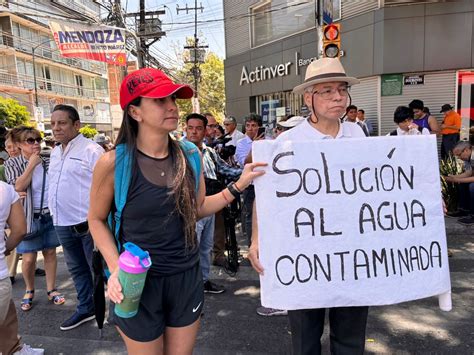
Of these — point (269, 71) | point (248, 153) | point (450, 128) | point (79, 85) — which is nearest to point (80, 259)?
point (248, 153)

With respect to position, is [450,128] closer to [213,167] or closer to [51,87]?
[213,167]

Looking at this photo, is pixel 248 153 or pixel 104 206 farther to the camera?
pixel 248 153

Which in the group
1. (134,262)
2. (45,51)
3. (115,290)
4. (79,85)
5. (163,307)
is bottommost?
(163,307)

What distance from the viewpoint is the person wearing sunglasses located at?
377cm

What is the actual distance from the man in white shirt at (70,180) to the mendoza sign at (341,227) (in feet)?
Result: 6.83

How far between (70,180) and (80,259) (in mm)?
773

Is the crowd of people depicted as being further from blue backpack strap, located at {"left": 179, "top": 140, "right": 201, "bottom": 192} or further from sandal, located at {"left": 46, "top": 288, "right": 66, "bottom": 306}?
sandal, located at {"left": 46, "top": 288, "right": 66, "bottom": 306}

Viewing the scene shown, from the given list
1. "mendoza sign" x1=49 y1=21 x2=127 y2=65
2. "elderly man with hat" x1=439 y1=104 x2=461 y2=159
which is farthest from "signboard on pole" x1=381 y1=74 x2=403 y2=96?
"mendoza sign" x1=49 y1=21 x2=127 y2=65

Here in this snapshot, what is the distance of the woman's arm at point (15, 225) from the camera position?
8.11 feet

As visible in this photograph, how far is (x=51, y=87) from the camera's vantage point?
4272cm

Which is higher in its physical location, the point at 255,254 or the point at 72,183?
the point at 72,183

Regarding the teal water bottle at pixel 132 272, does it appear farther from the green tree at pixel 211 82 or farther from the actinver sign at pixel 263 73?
the green tree at pixel 211 82

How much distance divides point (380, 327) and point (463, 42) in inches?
367

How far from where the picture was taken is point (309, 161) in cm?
181
